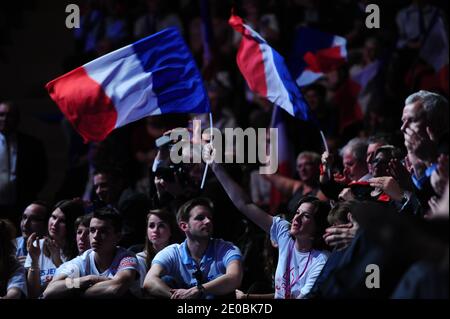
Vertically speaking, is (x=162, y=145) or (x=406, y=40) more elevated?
(x=406, y=40)

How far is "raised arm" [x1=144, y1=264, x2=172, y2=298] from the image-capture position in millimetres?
7305

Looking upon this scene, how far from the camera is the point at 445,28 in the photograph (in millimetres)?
11727

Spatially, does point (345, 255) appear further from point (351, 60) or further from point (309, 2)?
point (309, 2)

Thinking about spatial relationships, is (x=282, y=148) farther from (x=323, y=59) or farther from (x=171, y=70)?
(x=171, y=70)

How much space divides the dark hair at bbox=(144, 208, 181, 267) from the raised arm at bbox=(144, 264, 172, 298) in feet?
1.94

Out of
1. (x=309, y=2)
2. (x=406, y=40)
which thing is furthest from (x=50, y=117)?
(x=406, y=40)

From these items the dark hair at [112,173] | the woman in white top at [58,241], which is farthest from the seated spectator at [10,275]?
the dark hair at [112,173]

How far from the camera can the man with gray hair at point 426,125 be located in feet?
20.6

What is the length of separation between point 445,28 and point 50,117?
4983mm

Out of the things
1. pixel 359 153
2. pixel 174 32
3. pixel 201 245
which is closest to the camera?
pixel 201 245

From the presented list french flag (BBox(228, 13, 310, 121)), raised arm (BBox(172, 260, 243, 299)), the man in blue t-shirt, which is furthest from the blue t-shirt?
french flag (BBox(228, 13, 310, 121))

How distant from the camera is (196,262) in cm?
760

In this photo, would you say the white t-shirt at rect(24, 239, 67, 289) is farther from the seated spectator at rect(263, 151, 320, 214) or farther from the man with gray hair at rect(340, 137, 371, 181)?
the man with gray hair at rect(340, 137, 371, 181)

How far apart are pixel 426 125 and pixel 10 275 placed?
304cm
